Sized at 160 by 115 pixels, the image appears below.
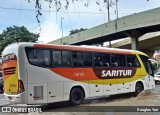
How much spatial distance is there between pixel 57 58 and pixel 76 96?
2.09m

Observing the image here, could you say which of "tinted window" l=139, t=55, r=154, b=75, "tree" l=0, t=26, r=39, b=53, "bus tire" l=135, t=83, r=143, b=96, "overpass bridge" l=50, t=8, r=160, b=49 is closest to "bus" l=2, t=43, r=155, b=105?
"bus tire" l=135, t=83, r=143, b=96

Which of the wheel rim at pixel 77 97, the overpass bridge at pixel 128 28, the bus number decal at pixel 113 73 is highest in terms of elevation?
the overpass bridge at pixel 128 28

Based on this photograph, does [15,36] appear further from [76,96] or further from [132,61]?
[76,96]

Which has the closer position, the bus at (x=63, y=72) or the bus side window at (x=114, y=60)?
the bus at (x=63, y=72)

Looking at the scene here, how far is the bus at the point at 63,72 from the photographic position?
45.8 feet

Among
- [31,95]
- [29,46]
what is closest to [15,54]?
[29,46]

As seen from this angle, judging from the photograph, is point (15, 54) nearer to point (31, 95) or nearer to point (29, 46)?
point (29, 46)

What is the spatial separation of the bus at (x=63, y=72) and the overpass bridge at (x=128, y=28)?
16.1 metres

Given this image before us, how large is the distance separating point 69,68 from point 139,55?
6323mm

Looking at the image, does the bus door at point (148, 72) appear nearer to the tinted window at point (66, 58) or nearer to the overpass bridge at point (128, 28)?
the tinted window at point (66, 58)

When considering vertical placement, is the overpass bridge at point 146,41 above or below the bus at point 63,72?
above

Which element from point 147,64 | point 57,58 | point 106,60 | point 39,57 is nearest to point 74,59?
point 57,58

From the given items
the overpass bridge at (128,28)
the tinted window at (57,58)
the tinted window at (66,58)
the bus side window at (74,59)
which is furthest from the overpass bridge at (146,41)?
the tinted window at (57,58)

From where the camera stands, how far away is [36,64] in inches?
559
